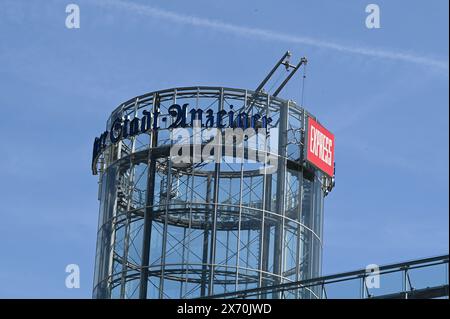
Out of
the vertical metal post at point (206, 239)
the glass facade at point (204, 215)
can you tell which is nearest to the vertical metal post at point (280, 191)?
the glass facade at point (204, 215)

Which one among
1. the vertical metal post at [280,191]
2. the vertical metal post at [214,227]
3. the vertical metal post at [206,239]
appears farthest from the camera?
the vertical metal post at [280,191]

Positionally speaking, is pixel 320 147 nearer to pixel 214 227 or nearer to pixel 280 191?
pixel 280 191

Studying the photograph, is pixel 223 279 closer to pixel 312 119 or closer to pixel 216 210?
pixel 216 210

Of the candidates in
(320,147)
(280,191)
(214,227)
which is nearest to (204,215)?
(214,227)

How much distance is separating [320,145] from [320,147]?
8.9 inches

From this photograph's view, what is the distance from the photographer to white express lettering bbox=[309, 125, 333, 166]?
3743 inches

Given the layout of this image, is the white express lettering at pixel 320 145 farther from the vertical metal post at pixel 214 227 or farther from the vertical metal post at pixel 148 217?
the vertical metal post at pixel 148 217

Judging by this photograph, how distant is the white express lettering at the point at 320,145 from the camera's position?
312ft

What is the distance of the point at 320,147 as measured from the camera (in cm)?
9600

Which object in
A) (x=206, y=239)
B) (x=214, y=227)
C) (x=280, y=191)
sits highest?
(x=280, y=191)

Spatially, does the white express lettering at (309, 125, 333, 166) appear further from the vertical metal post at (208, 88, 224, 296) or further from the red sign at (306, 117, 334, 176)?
the vertical metal post at (208, 88, 224, 296)

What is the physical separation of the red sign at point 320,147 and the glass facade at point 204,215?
0.54m
